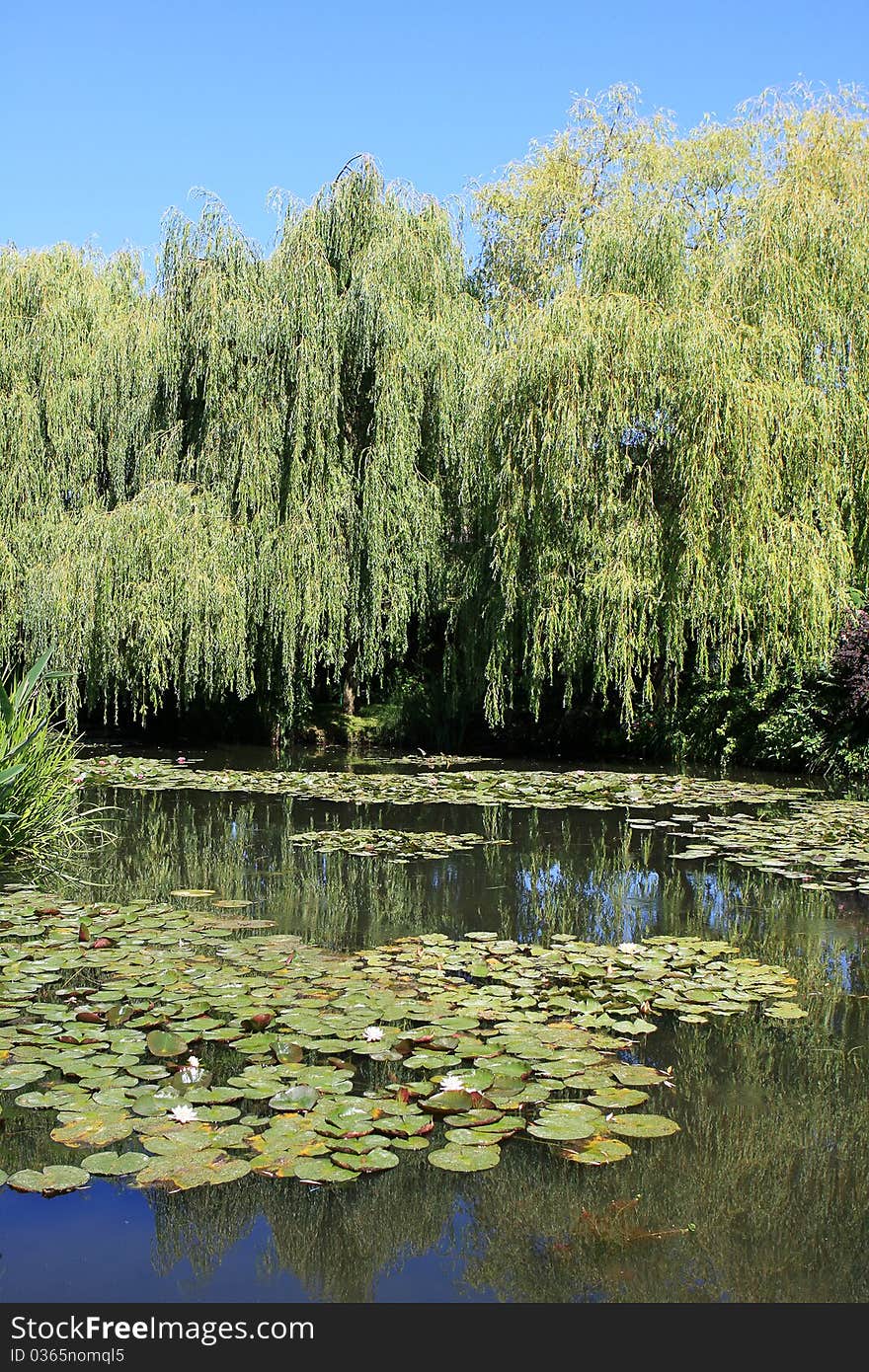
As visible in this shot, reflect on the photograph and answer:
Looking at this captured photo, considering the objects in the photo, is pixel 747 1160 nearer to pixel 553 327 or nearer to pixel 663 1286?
pixel 663 1286

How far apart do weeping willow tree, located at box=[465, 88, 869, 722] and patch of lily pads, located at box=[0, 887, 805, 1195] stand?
23.8 feet

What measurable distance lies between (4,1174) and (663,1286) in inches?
67.9

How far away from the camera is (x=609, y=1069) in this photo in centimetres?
388

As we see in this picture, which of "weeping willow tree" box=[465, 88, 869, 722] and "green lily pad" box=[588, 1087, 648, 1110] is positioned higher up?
"weeping willow tree" box=[465, 88, 869, 722]

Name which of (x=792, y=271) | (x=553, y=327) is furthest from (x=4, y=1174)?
(x=792, y=271)

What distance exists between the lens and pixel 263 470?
13.8 metres

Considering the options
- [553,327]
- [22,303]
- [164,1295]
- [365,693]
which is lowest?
[164,1295]

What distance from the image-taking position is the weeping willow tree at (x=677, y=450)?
1214cm

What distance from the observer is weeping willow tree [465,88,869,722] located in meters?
12.1

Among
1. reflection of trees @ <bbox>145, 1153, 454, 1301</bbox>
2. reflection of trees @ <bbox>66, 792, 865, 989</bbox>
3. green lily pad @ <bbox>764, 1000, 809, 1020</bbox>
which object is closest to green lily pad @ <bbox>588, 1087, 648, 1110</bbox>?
reflection of trees @ <bbox>145, 1153, 454, 1301</bbox>

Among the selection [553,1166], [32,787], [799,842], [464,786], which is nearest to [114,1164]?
[553,1166]

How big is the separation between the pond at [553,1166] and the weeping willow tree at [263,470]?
20.4 ft

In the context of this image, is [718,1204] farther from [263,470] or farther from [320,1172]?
[263,470]

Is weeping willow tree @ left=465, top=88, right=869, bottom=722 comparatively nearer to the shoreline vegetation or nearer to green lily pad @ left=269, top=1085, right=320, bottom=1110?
the shoreline vegetation
